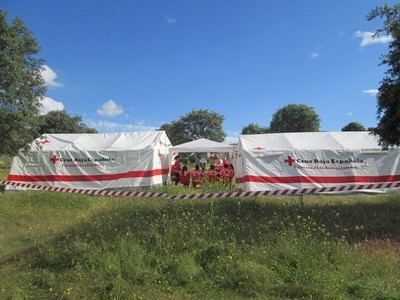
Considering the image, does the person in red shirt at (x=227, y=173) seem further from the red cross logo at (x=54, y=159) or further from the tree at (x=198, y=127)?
the tree at (x=198, y=127)

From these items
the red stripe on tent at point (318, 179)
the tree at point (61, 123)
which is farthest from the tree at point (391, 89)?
the tree at point (61, 123)

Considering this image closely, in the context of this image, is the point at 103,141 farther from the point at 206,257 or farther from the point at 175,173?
the point at 206,257

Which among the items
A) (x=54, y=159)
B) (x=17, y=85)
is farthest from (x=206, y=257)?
(x=54, y=159)

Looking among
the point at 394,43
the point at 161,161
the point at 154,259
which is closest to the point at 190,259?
the point at 154,259

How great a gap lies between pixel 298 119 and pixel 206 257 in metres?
81.9

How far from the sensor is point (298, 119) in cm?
8719

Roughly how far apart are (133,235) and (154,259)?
4.08 ft

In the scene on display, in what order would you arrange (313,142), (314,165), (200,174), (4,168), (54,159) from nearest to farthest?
(314,165)
(313,142)
(54,159)
(200,174)
(4,168)

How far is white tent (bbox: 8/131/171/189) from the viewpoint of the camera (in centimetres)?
2266

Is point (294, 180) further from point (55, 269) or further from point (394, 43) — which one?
point (55, 269)

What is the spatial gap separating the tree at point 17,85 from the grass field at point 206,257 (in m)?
7.12

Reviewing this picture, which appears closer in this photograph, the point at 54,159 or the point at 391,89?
the point at 391,89

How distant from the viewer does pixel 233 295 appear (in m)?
6.61

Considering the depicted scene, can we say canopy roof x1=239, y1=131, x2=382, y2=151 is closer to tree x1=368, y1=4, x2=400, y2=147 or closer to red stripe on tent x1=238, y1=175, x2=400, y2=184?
red stripe on tent x1=238, y1=175, x2=400, y2=184
